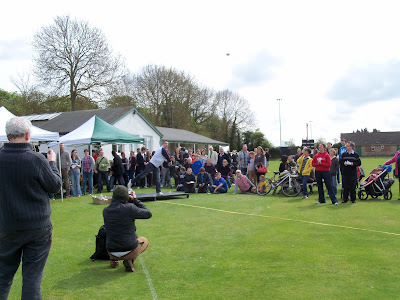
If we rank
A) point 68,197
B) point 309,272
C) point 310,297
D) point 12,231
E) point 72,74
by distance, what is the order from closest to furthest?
1. point 12,231
2. point 310,297
3. point 309,272
4. point 68,197
5. point 72,74

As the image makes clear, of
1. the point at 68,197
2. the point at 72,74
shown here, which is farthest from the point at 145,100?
the point at 68,197

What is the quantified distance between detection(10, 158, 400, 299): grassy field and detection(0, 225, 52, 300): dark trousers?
56.0 inches

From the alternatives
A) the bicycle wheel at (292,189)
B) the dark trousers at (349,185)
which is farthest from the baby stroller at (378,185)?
the bicycle wheel at (292,189)

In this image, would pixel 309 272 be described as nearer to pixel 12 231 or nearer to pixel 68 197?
pixel 12 231

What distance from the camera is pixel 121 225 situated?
550 cm

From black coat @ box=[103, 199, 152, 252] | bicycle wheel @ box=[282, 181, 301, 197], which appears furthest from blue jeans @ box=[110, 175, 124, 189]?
black coat @ box=[103, 199, 152, 252]

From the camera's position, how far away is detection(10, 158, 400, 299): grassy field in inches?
190

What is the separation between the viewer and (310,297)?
14.9ft

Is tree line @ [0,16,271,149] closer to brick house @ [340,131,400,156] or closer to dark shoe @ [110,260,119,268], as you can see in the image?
dark shoe @ [110,260,119,268]

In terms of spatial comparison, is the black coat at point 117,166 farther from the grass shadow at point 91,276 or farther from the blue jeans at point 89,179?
the grass shadow at point 91,276

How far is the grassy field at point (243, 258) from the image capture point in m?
4.83

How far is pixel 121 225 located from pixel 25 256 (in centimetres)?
213

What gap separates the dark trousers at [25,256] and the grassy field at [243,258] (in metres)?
1.42

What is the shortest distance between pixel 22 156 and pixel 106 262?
331 centimetres
